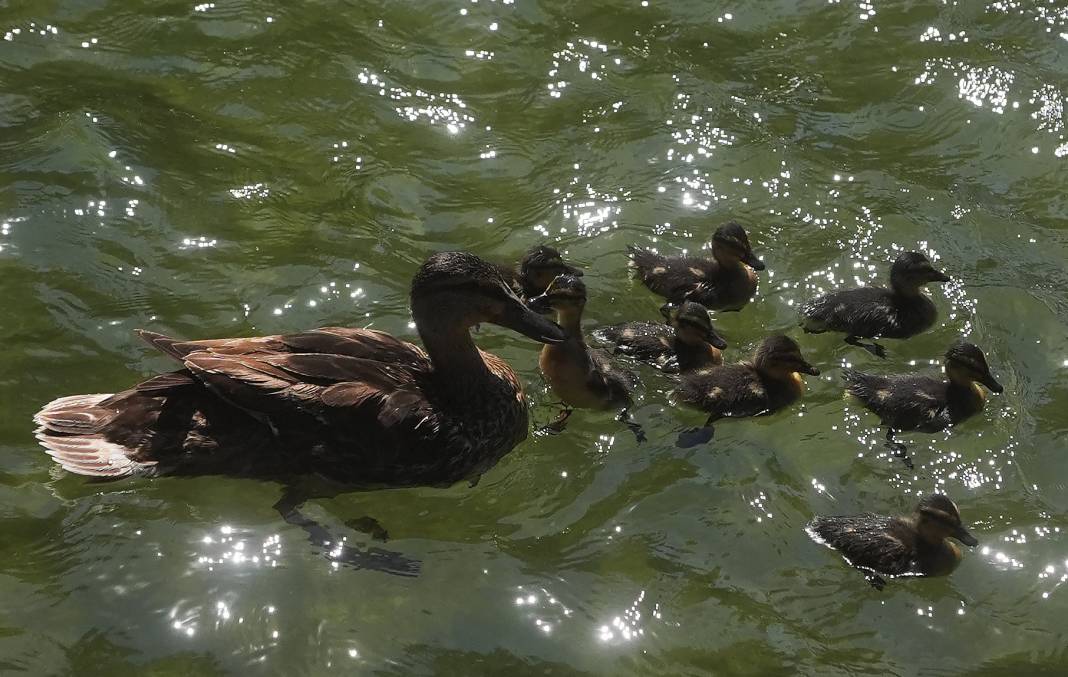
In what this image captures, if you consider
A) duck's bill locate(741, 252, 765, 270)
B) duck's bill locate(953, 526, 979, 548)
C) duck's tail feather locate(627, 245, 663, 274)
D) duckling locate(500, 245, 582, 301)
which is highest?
duck's bill locate(741, 252, 765, 270)

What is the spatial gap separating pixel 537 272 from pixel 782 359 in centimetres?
118

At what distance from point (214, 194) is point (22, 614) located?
8.25 feet

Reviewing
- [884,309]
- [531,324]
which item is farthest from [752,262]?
[531,324]

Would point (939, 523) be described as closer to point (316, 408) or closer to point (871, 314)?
point (871, 314)

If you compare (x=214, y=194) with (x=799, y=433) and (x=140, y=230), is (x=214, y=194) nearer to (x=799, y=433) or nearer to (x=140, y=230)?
(x=140, y=230)

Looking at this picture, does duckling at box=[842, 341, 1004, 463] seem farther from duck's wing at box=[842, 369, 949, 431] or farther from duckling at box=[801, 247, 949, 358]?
duckling at box=[801, 247, 949, 358]

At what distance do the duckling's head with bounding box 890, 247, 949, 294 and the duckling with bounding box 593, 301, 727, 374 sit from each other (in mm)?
839

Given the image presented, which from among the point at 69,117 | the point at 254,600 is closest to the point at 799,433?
the point at 254,600

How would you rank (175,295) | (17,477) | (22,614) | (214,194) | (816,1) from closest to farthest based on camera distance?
(22,614)
(17,477)
(175,295)
(214,194)
(816,1)

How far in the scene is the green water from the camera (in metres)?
4.09

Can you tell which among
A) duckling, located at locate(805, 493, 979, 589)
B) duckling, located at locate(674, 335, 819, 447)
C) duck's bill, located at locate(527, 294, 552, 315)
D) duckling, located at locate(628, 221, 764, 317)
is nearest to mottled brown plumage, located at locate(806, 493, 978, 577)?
duckling, located at locate(805, 493, 979, 589)

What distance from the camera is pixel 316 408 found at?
4.36 metres

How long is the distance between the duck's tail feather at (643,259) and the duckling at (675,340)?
30 centimetres

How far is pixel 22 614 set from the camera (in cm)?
395
